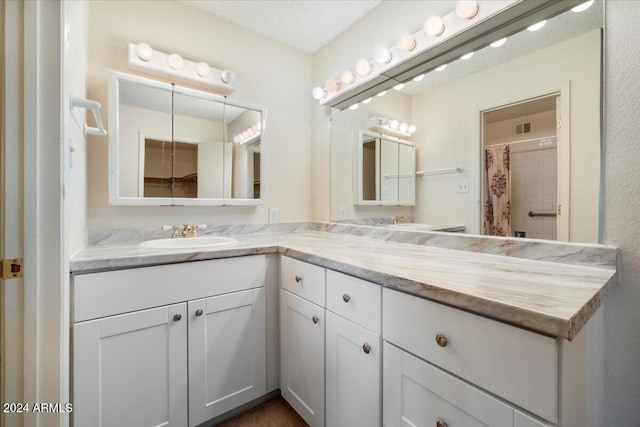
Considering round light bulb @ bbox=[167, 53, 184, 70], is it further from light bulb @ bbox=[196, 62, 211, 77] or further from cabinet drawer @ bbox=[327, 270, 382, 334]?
cabinet drawer @ bbox=[327, 270, 382, 334]

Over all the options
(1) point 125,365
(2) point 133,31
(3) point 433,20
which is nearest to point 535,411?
(1) point 125,365

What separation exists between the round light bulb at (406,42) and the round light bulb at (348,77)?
406mm

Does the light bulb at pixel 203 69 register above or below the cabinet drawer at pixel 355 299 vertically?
above

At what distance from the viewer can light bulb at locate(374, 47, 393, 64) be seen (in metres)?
1.61

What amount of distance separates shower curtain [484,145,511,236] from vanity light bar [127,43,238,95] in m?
1.58

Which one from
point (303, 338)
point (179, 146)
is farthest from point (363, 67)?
point (303, 338)

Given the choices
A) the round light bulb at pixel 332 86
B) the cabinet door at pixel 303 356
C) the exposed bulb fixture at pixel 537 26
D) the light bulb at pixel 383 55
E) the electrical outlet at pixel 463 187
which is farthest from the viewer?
the round light bulb at pixel 332 86

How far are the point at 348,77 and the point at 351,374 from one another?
5.74 feet

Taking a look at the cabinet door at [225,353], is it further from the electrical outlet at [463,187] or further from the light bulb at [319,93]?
the light bulb at [319,93]

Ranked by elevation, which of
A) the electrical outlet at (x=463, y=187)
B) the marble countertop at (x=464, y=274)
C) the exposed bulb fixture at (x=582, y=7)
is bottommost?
the marble countertop at (x=464, y=274)

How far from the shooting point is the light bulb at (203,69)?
1.70 metres

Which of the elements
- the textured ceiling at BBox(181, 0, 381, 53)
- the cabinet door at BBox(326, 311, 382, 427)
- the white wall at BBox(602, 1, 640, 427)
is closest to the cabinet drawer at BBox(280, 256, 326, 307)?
the cabinet door at BBox(326, 311, 382, 427)

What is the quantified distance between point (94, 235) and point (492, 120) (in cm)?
204

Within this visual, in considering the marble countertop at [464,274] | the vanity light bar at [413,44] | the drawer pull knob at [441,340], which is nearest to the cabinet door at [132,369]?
the marble countertop at [464,274]
